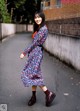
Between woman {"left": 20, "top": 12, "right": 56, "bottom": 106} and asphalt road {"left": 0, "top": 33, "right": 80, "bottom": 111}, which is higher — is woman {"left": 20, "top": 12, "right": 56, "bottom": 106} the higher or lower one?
the higher one

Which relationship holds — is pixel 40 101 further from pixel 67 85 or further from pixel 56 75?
pixel 56 75

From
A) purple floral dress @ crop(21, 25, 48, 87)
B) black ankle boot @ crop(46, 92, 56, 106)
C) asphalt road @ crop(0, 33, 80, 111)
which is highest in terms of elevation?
purple floral dress @ crop(21, 25, 48, 87)

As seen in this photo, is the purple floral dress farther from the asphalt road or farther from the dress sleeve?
the asphalt road

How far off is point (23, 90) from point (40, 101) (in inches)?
46.0

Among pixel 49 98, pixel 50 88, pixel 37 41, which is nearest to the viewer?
pixel 37 41

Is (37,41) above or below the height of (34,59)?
above

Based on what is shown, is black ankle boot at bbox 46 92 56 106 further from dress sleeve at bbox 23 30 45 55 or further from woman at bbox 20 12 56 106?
dress sleeve at bbox 23 30 45 55

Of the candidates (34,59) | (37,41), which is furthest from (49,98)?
(37,41)

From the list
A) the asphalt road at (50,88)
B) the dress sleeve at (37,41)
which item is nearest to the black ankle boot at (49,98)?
the asphalt road at (50,88)

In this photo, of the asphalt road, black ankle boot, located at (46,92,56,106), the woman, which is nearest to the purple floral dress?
the woman

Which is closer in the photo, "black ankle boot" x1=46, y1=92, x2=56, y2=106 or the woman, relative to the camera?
the woman

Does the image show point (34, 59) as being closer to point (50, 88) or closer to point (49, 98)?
point (49, 98)

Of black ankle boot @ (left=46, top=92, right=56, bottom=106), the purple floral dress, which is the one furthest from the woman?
black ankle boot @ (left=46, top=92, right=56, bottom=106)

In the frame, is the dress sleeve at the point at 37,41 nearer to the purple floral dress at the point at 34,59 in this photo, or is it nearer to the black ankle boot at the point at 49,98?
the purple floral dress at the point at 34,59
